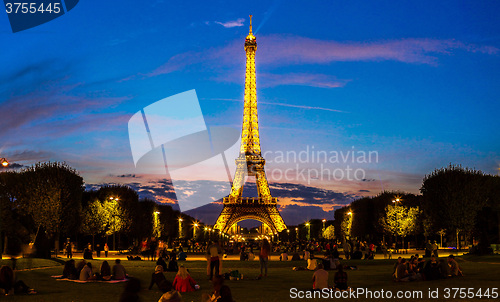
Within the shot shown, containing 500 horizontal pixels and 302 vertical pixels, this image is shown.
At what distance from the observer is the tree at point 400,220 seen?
77.9m

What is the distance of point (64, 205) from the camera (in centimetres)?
5862

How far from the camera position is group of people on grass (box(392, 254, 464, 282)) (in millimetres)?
26188

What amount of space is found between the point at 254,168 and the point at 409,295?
91.5 meters

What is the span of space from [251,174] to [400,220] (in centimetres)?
4187

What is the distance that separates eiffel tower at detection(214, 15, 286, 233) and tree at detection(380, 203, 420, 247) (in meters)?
31.1

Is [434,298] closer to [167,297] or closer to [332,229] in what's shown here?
[167,297]

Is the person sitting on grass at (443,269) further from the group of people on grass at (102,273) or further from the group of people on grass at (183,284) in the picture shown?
the group of people on grass at (102,273)

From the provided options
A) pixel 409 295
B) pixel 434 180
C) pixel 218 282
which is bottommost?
pixel 409 295

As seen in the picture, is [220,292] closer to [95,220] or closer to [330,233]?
[95,220]

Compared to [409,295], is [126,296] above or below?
above

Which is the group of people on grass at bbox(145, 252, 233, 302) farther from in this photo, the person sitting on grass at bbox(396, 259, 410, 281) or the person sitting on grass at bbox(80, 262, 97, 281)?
the person sitting on grass at bbox(396, 259, 410, 281)

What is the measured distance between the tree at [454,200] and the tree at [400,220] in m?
13.9

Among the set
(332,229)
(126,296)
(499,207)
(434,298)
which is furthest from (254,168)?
(126,296)

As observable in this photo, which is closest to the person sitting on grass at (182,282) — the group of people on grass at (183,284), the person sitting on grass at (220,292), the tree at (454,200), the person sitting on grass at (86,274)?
the group of people on grass at (183,284)
